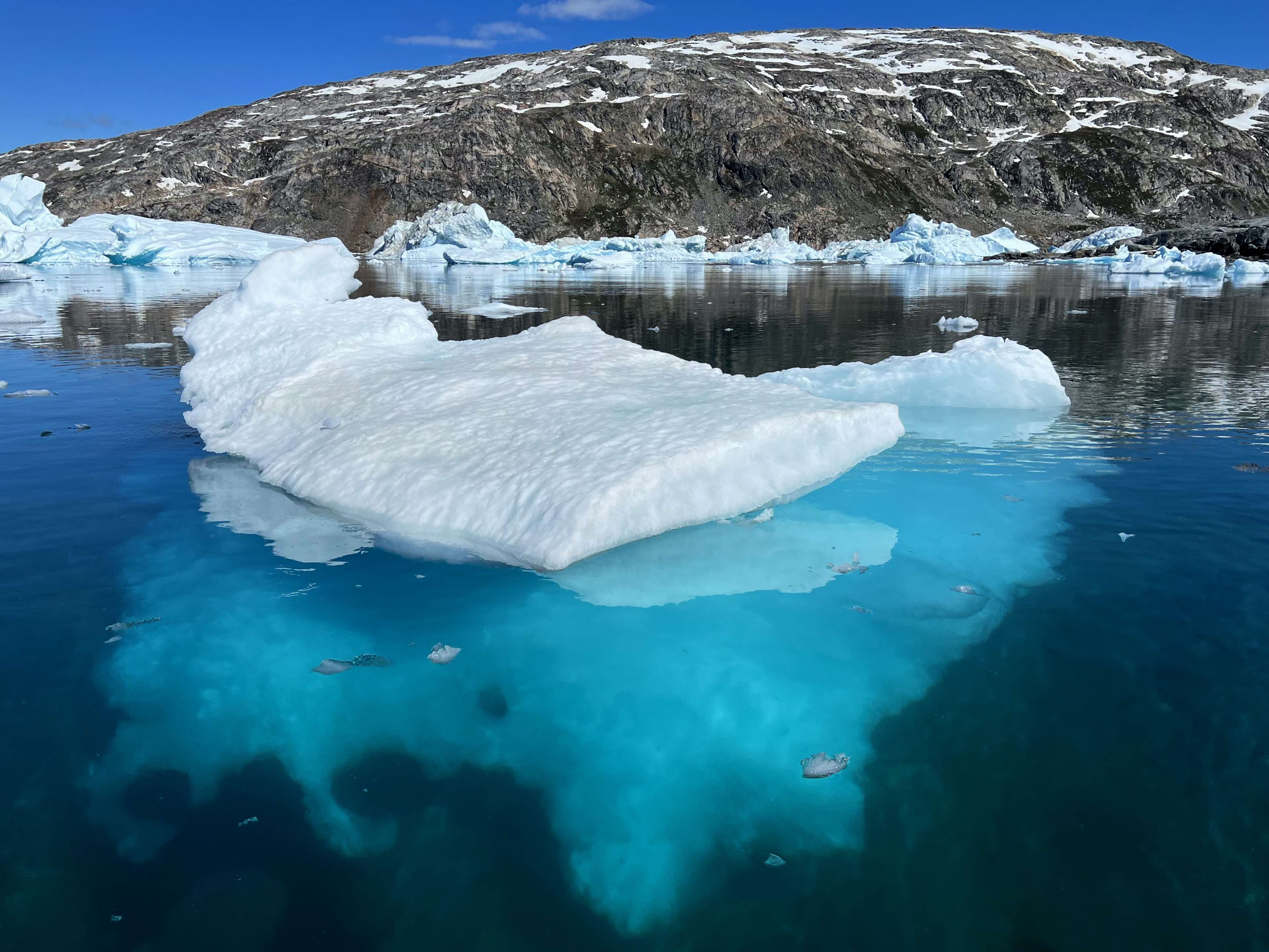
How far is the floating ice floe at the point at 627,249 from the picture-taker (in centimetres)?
8569

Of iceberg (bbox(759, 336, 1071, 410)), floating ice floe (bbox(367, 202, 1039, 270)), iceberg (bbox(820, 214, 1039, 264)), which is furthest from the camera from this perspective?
iceberg (bbox(820, 214, 1039, 264))

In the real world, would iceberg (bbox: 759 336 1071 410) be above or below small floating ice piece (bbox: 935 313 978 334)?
below

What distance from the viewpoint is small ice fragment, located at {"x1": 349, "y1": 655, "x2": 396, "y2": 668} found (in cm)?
553

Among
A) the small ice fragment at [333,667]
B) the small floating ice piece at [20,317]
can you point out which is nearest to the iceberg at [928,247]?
the small floating ice piece at [20,317]

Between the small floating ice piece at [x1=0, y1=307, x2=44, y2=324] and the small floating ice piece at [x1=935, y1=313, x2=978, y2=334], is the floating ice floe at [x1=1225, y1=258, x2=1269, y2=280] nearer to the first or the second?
the small floating ice piece at [x1=935, y1=313, x2=978, y2=334]

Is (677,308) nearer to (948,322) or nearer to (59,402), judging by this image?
(948,322)

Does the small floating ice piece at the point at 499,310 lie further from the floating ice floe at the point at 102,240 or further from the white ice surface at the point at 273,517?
the floating ice floe at the point at 102,240

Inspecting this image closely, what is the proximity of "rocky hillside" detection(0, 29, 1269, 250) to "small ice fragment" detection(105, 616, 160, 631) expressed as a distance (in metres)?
132

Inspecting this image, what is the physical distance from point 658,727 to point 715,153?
152938 millimetres

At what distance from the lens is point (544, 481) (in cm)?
701

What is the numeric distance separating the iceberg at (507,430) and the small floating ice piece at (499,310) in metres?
16.7

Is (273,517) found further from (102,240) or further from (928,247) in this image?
(928,247)

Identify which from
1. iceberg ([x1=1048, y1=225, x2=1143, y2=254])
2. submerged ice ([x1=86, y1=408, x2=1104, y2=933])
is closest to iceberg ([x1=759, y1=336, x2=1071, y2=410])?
submerged ice ([x1=86, y1=408, x2=1104, y2=933])

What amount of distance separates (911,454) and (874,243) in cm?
9949
